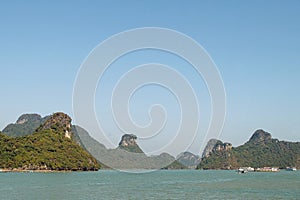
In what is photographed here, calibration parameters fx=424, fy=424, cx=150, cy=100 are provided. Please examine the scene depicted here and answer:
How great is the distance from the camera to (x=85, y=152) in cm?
10775

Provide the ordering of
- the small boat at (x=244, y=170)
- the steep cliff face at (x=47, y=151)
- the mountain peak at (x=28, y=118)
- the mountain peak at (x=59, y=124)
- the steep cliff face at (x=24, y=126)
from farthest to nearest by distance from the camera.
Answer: the mountain peak at (x=28, y=118)
the steep cliff face at (x=24, y=126)
the small boat at (x=244, y=170)
the mountain peak at (x=59, y=124)
the steep cliff face at (x=47, y=151)

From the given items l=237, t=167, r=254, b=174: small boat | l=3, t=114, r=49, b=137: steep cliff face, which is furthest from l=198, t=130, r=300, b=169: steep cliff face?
l=3, t=114, r=49, b=137: steep cliff face

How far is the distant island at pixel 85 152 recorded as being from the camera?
92.1 metres

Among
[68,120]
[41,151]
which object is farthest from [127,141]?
[41,151]

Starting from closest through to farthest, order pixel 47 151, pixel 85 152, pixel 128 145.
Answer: pixel 47 151 < pixel 85 152 < pixel 128 145

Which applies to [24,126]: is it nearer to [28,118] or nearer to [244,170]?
[28,118]

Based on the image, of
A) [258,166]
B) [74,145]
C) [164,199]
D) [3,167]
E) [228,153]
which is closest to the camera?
[164,199]

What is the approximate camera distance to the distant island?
9206 centimetres

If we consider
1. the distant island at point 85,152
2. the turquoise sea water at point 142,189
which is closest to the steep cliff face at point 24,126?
the distant island at point 85,152

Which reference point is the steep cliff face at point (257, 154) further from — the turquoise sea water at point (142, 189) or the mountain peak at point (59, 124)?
the turquoise sea water at point (142, 189)

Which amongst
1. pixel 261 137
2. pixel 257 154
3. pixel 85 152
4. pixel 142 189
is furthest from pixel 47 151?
pixel 261 137

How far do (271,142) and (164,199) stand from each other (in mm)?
169447

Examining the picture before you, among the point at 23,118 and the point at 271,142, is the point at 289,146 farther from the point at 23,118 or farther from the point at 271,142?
the point at 23,118

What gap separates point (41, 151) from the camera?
312 feet
